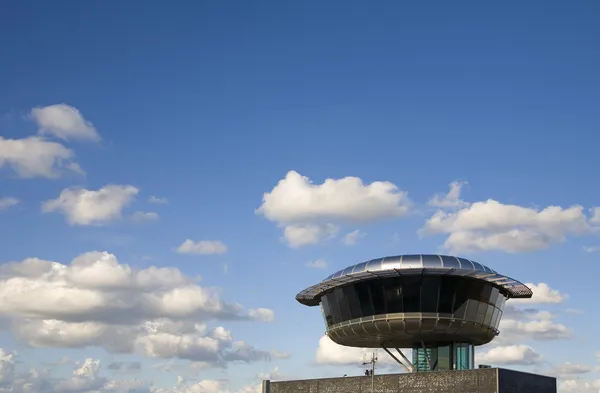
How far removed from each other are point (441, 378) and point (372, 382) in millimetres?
6192

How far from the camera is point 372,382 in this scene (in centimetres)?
6400

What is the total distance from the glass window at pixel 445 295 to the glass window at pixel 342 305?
7904 millimetres

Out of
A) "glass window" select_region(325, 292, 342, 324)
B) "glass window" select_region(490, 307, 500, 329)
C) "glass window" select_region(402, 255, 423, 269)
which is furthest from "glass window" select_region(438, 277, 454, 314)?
"glass window" select_region(325, 292, 342, 324)

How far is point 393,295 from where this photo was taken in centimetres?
6194

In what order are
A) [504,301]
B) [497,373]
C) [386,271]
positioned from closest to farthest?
[497,373] → [386,271] → [504,301]

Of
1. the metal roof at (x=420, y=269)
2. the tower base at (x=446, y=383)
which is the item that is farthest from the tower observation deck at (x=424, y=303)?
the tower base at (x=446, y=383)

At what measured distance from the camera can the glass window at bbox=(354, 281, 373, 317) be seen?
6325cm

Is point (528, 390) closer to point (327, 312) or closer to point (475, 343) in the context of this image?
point (475, 343)

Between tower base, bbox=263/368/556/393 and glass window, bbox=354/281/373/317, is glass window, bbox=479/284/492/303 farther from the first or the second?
glass window, bbox=354/281/373/317

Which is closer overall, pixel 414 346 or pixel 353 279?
pixel 353 279

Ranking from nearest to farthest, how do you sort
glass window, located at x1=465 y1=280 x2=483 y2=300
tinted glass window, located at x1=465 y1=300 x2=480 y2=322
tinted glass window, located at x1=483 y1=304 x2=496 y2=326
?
glass window, located at x1=465 y1=280 x2=483 y2=300
tinted glass window, located at x1=465 y1=300 x2=480 y2=322
tinted glass window, located at x1=483 y1=304 x2=496 y2=326

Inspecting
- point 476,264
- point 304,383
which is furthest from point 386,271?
point 304,383

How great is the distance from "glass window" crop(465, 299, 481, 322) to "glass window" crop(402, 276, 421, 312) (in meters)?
4.04

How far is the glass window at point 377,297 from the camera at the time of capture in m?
62.4
